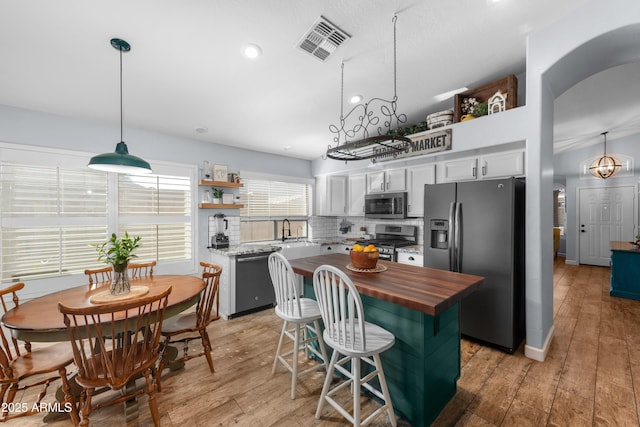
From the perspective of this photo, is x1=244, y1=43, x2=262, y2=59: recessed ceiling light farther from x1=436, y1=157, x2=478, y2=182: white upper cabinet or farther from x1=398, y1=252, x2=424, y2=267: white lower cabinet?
x1=398, y1=252, x2=424, y2=267: white lower cabinet

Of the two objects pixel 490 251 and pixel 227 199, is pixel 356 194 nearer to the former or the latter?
pixel 227 199

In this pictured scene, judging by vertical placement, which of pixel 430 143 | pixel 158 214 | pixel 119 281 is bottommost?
pixel 119 281

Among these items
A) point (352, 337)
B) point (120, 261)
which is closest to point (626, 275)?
point (352, 337)

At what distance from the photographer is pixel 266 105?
3051mm

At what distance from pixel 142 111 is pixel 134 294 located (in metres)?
Result: 2.15

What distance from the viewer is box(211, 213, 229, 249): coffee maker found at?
407 centimetres

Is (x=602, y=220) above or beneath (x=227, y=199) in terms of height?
beneath

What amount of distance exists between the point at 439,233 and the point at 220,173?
3224mm

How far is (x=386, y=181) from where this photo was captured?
4230 millimetres

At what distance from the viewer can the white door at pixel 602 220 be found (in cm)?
607

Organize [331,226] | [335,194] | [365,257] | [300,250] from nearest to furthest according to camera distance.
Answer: [365,257]
[300,250]
[335,194]
[331,226]

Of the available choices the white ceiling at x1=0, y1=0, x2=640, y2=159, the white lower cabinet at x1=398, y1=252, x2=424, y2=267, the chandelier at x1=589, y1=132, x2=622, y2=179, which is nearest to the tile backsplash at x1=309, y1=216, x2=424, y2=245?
Answer: the white lower cabinet at x1=398, y1=252, x2=424, y2=267

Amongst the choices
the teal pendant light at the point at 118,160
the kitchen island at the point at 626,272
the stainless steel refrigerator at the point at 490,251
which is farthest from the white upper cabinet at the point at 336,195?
the kitchen island at the point at 626,272

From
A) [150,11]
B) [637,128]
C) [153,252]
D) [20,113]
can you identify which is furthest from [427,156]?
[637,128]
